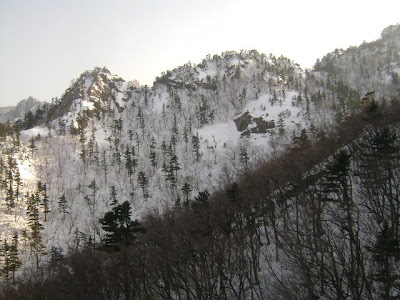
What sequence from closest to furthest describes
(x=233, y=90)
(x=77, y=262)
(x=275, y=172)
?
1. (x=77, y=262)
2. (x=275, y=172)
3. (x=233, y=90)

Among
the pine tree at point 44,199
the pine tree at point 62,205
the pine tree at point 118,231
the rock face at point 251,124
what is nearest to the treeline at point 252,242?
the pine tree at point 118,231

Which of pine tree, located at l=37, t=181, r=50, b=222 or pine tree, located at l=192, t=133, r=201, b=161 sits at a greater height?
pine tree, located at l=192, t=133, r=201, b=161

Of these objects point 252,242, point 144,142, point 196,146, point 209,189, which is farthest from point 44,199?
point 252,242

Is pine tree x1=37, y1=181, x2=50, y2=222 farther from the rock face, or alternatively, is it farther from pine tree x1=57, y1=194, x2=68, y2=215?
the rock face

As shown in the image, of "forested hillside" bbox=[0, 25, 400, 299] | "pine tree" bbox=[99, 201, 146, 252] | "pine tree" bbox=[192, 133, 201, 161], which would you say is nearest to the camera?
"forested hillside" bbox=[0, 25, 400, 299]

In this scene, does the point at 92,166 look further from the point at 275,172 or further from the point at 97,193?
the point at 275,172

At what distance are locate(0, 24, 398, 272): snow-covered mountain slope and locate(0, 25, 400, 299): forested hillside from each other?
2.40ft

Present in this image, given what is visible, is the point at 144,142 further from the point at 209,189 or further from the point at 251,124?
the point at 209,189

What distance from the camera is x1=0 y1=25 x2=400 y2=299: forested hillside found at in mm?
16656

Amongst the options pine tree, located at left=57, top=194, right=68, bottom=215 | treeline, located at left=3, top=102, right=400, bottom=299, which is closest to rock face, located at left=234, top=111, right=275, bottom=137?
pine tree, located at left=57, top=194, right=68, bottom=215

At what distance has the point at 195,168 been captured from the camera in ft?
358

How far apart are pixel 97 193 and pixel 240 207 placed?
80.9 meters

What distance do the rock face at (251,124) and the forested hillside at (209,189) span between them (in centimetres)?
72

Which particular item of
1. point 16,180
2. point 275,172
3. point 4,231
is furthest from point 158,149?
point 275,172
